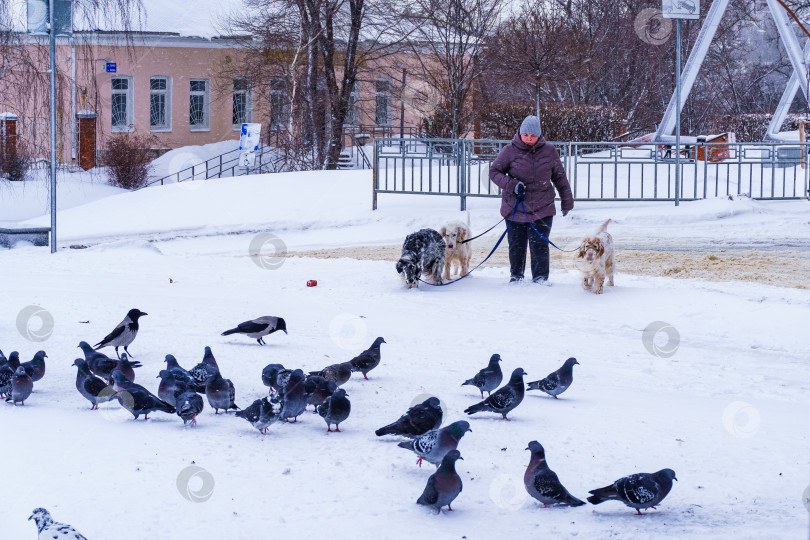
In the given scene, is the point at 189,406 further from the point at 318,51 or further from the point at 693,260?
the point at 318,51

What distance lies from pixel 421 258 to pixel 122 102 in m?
26.6

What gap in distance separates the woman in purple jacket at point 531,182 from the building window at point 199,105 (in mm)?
27298

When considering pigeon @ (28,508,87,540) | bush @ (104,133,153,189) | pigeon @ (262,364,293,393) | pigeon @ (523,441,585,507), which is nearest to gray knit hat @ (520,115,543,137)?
pigeon @ (262,364,293,393)

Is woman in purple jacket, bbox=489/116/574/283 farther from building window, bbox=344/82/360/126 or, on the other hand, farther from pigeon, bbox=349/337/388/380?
building window, bbox=344/82/360/126

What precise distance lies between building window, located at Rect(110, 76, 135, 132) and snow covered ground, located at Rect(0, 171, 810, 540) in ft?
68.5

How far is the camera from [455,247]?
1227 centimetres

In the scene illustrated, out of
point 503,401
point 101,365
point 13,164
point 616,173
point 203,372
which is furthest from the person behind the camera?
point 13,164

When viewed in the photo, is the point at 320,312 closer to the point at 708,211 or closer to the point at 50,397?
the point at 50,397

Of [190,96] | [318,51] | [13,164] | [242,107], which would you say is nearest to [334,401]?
[13,164]

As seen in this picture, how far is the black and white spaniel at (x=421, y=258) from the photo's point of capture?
1171cm

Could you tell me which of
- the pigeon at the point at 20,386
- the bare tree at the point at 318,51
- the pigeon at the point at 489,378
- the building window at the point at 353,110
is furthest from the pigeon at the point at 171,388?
the building window at the point at 353,110

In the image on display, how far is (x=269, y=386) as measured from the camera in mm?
7078

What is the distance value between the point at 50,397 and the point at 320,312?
3.91m

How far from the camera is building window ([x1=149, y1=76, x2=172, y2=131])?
36375 mm
